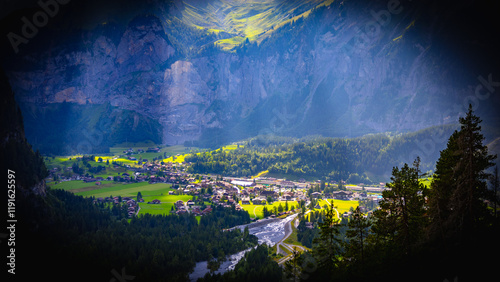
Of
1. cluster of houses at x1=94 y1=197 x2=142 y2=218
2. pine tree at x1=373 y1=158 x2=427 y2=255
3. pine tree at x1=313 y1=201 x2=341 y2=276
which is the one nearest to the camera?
pine tree at x1=373 y1=158 x2=427 y2=255

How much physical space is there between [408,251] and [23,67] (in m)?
230

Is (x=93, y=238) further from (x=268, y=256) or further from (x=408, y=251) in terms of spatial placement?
(x=408, y=251)

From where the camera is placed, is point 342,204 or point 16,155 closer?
point 16,155

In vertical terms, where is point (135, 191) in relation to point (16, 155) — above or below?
below

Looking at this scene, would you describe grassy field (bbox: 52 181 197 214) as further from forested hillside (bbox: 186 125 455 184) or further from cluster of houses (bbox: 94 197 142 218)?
forested hillside (bbox: 186 125 455 184)

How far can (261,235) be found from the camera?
71.8m

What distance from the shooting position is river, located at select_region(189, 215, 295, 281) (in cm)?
5475

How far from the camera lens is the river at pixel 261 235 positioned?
54.8m

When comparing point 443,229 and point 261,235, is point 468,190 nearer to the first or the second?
point 443,229

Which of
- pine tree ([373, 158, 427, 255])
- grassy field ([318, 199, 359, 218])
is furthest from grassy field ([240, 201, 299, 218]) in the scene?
pine tree ([373, 158, 427, 255])

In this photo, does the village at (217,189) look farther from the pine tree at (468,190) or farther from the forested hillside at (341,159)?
the pine tree at (468,190)

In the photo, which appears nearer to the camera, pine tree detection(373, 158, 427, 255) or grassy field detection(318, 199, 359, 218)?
pine tree detection(373, 158, 427, 255)

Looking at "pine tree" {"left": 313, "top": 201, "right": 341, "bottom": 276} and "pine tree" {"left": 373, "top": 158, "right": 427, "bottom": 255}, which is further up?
"pine tree" {"left": 373, "top": 158, "right": 427, "bottom": 255}

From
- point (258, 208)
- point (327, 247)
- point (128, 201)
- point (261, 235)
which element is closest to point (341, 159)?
point (258, 208)
